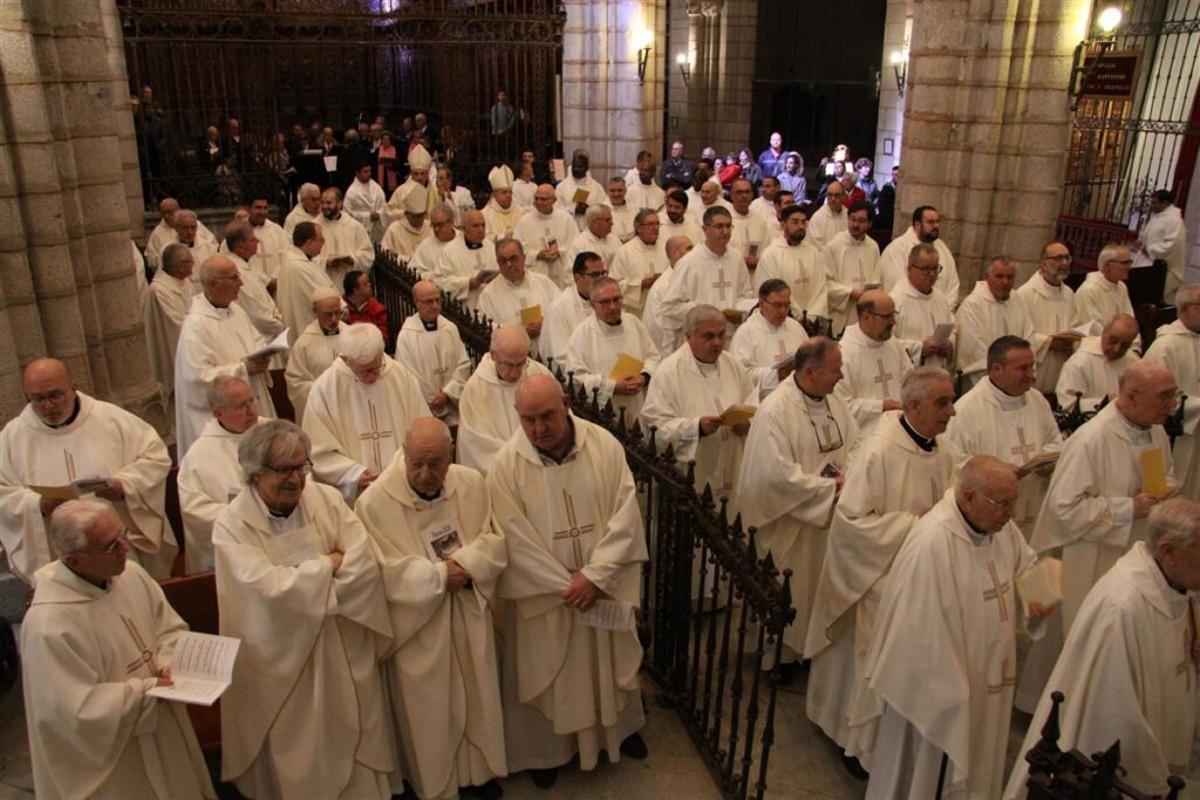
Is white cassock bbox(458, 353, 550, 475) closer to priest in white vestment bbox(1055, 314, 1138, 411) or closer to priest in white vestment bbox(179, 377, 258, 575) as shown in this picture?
priest in white vestment bbox(179, 377, 258, 575)

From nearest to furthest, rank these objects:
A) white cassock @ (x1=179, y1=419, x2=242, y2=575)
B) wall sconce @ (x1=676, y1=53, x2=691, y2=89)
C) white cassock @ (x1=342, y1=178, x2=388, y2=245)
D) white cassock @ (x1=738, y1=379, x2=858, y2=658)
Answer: white cassock @ (x1=179, y1=419, x2=242, y2=575) < white cassock @ (x1=738, y1=379, x2=858, y2=658) < white cassock @ (x1=342, y1=178, x2=388, y2=245) < wall sconce @ (x1=676, y1=53, x2=691, y2=89)

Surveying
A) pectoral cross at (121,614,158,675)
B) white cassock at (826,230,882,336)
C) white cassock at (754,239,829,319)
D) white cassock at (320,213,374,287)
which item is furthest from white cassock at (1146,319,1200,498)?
white cassock at (320,213,374,287)

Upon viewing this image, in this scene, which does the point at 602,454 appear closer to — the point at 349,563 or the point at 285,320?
the point at 349,563

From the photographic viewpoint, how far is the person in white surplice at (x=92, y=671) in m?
3.56

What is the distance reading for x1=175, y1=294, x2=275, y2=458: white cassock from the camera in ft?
22.4

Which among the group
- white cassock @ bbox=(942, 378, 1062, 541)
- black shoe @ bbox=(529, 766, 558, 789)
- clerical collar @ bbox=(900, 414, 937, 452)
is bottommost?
black shoe @ bbox=(529, 766, 558, 789)

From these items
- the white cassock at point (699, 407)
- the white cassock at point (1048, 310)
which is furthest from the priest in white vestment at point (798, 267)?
the white cassock at point (699, 407)

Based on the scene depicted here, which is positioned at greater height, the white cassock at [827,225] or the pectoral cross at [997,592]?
the white cassock at [827,225]

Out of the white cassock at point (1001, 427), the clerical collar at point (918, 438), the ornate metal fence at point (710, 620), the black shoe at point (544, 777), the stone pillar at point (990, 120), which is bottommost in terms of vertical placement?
the black shoe at point (544, 777)

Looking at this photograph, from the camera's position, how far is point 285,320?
32.2ft

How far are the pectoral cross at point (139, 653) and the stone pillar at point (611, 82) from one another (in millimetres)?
14156

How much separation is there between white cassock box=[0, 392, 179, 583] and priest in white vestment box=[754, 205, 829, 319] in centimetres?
621

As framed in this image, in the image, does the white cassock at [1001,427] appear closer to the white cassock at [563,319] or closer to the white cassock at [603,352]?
the white cassock at [603,352]

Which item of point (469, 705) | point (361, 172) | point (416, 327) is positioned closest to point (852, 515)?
point (469, 705)
